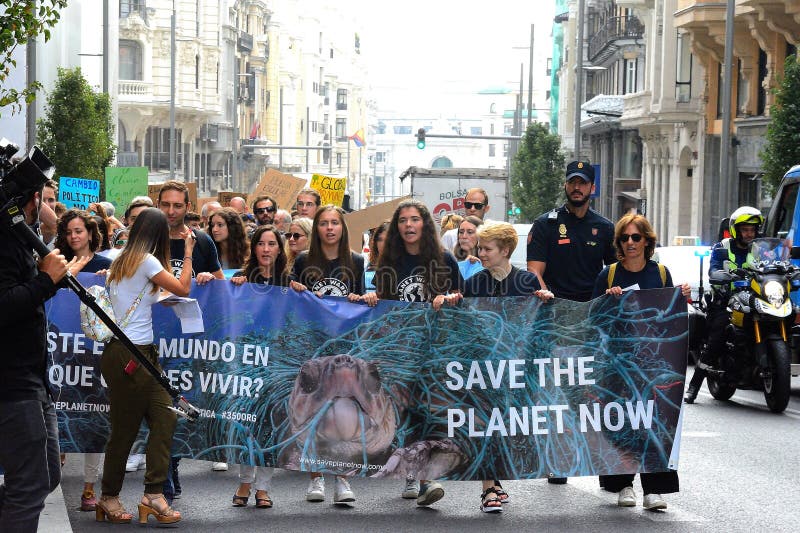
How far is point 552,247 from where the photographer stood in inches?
409

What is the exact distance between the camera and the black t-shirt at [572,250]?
10328mm

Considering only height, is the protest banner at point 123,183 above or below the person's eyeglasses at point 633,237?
above

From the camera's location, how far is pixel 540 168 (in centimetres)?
6850

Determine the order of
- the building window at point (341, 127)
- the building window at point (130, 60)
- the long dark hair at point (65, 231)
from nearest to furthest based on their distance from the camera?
the long dark hair at point (65, 231), the building window at point (130, 60), the building window at point (341, 127)

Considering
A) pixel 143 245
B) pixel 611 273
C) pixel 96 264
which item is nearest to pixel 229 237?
pixel 96 264

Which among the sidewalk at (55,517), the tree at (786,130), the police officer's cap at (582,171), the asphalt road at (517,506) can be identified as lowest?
the asphalt road at (517,506)

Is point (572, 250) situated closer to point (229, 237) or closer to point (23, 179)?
point (229, 237)

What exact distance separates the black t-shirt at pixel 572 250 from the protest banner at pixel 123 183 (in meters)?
17.6

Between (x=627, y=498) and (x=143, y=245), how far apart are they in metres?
3.34

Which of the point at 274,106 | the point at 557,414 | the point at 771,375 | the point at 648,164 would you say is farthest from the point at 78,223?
the point at 274,106

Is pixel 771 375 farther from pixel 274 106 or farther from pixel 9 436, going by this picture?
pixel 274 106

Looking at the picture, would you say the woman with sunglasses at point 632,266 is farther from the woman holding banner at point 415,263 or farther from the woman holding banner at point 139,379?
the woman holding banner at point 139,379

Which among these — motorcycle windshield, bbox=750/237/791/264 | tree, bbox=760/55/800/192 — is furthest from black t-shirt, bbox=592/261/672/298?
tree, bbox=760/55/800/192

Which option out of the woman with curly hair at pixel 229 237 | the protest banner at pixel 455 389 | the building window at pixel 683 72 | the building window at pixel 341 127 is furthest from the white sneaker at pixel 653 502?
the building window at pixel 341 127
